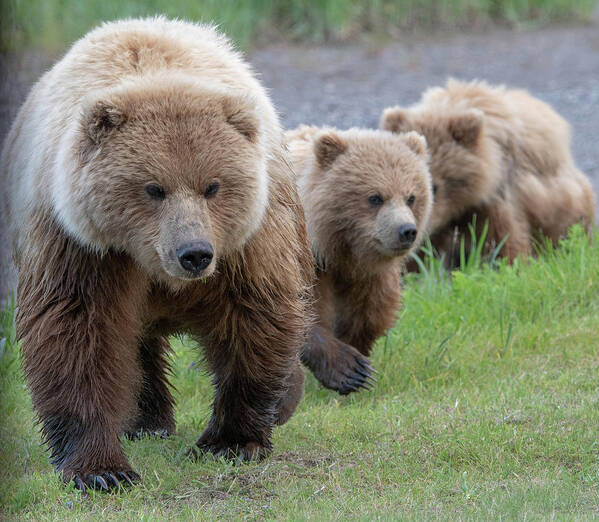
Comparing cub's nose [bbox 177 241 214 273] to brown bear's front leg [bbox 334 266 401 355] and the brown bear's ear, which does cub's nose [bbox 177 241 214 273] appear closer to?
brown bear's front leg [bbox 334 266 401 355]

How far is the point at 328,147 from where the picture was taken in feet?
21.5

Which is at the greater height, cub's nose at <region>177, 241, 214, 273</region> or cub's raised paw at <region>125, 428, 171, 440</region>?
cub's nose at <region>177, 241, 214, 273</region>

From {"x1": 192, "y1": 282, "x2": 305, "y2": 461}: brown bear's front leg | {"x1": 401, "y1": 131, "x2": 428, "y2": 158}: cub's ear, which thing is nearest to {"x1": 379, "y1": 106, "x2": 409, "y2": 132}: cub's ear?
{"x1": 401, "y1": 131, "x2": 428, "y2": 158}: cub's ear

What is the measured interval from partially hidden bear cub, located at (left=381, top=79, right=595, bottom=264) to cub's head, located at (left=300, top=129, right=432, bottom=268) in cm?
178

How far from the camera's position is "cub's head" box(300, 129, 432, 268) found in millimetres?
6391

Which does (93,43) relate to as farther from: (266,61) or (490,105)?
(266,61)

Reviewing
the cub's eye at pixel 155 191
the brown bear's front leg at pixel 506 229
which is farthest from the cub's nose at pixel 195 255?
the brown bear's front leg at pixel 506 229

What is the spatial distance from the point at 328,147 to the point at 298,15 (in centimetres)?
906

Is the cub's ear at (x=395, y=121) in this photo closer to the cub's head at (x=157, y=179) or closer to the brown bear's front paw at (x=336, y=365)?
the brown bear's front paw at (x=336, y=365)

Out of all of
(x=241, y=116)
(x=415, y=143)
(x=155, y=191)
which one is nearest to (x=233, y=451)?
(x=155, y=191)

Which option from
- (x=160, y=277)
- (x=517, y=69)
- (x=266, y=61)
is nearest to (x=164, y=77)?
(x=160, y=277)

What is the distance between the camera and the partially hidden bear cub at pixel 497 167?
847cm

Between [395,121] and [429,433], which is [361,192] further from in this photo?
[395,121]

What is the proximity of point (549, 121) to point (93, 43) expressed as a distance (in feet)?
18.5
